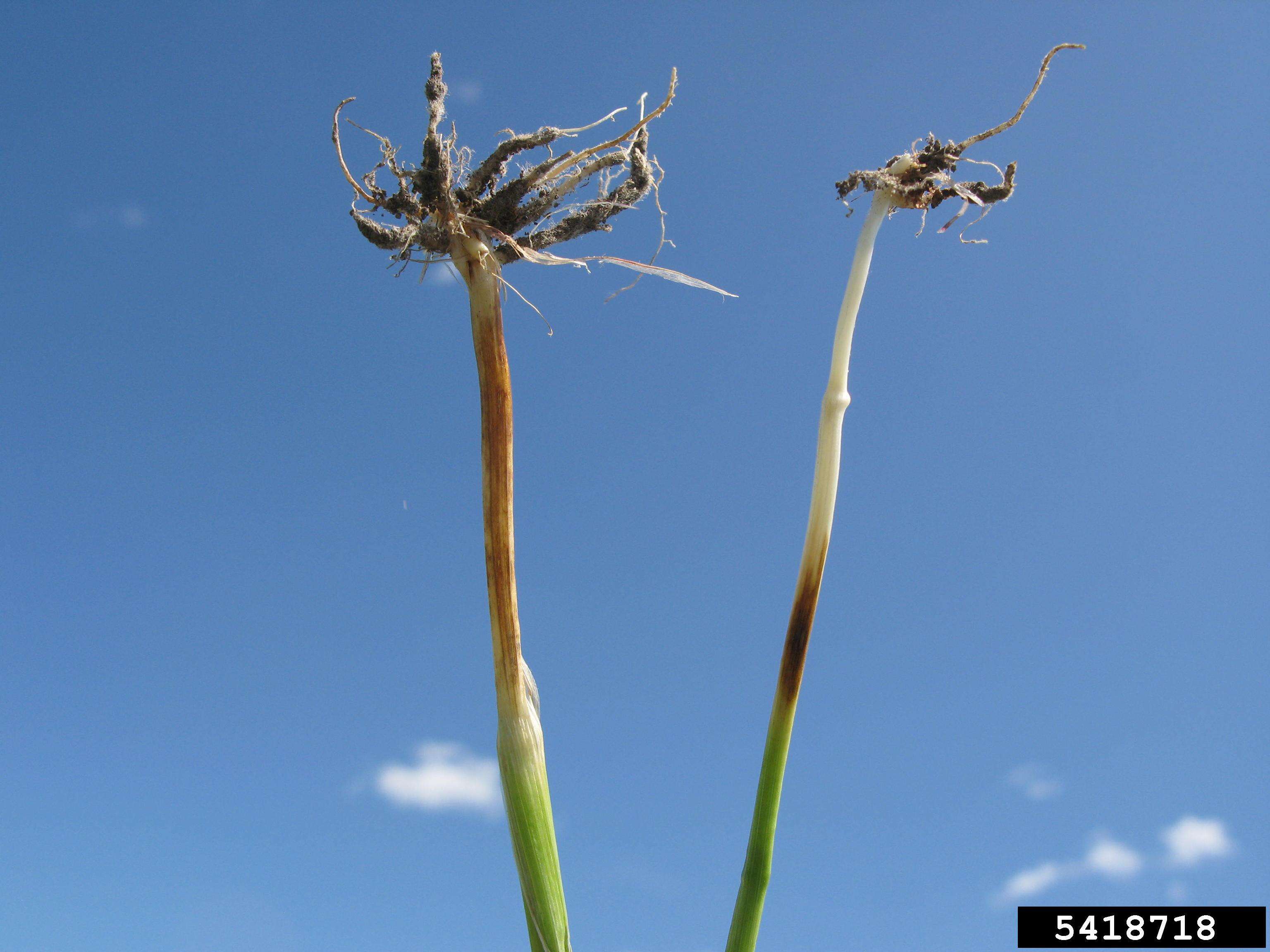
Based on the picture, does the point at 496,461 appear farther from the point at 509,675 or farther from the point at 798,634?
the point at 798,634

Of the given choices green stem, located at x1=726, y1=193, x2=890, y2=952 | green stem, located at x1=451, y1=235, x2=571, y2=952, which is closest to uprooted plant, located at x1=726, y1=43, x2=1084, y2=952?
green stem, located at x1=726, y1=193, x2=890, y2=952

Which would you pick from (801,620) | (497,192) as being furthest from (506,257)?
(801,620)

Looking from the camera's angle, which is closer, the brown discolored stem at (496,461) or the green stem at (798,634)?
the green stem at (798,634)

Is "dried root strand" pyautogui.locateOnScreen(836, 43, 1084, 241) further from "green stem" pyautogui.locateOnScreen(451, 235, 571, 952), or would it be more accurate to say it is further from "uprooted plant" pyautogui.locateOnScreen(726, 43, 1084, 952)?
"green stem" pyautogui.locateOnScreen(451, 235, 571, 952)

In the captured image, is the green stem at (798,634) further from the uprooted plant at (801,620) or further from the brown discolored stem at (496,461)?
the brown discolored stem at (496,461)

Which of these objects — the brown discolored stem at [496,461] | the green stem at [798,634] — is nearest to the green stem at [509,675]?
the brown discolored stem at [496,461]
